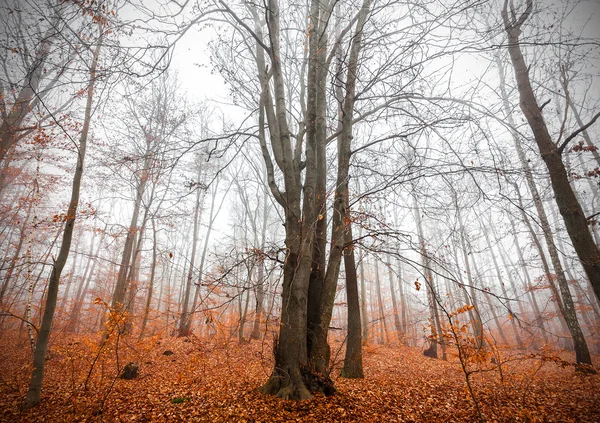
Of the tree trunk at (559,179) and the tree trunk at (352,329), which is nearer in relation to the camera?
the tree trunk at (559,179)

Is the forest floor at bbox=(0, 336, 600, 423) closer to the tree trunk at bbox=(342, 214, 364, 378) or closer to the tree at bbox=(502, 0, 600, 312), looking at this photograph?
the tree trunk at bbox=(342, 214, 364, 378)

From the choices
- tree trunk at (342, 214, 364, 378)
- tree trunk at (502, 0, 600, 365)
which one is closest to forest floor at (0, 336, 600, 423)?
tree trunk at (342, 214, 364, 378)

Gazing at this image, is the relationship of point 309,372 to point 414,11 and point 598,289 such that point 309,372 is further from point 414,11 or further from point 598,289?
→ point 414,11

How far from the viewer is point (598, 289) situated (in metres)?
3.56

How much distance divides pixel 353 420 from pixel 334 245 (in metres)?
2.15

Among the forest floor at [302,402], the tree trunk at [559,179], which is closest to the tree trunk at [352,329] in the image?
the forest floor at [302,402]

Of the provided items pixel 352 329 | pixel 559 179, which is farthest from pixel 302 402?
pixel 559 179

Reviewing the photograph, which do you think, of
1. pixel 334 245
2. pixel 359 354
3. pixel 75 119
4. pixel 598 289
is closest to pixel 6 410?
pixel 334 245

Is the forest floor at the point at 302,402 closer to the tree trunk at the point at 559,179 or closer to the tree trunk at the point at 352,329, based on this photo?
the tree trunk at the point at 352,329

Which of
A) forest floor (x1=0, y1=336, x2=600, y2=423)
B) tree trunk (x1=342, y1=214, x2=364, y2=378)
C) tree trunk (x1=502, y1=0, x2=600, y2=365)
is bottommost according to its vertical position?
forest floor (x1=0, y1=336, x2=600, y2=423)

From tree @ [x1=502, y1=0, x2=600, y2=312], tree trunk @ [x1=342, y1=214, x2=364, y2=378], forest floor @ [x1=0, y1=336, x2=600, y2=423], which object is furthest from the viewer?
tree trunk @ [x1=342, y1=214, x2=364, y2=378]

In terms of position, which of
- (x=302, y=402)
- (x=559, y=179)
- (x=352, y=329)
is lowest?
(x=302, y=402)

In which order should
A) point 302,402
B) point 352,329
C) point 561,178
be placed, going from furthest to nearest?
point 352,329 → point 561,178 → point 302,402

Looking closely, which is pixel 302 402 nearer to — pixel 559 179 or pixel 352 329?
pixel 352 329
